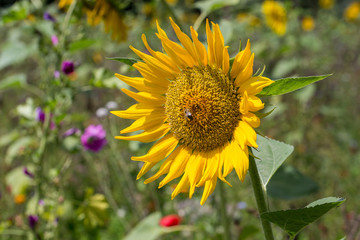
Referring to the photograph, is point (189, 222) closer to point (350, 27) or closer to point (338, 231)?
point (338, 231)

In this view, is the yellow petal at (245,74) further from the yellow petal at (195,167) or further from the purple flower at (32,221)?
the purple flower at (32,221)

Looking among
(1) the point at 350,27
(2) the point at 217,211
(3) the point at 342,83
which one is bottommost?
(1) the point at 350,27

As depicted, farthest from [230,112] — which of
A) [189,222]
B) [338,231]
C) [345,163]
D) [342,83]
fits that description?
[342,83]

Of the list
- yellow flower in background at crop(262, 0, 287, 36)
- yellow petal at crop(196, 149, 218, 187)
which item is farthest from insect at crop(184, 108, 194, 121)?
yellow flower in background at crop(262, 0, 287, 36)

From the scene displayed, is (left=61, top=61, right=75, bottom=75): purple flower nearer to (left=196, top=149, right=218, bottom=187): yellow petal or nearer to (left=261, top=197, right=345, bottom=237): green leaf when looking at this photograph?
(left=196, top=149, right=218, bottom=187): yellow petal

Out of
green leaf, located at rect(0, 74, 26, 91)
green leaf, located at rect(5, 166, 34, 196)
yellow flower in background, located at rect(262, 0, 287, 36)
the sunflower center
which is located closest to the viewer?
the sunflower center

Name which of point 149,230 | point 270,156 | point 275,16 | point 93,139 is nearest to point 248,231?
point 149,230

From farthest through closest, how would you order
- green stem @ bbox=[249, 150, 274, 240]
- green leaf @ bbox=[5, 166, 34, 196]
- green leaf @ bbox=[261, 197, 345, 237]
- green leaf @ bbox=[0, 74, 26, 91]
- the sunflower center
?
green leaf @ bbox=[5, 166, 34, 196], green leaf @ bbox=[0, 74, 26, 91], the sunflower center, green stem @ bbox=[249, 150, 274, 240], green leaf @ bbox=[261, 197, 345, 237]
